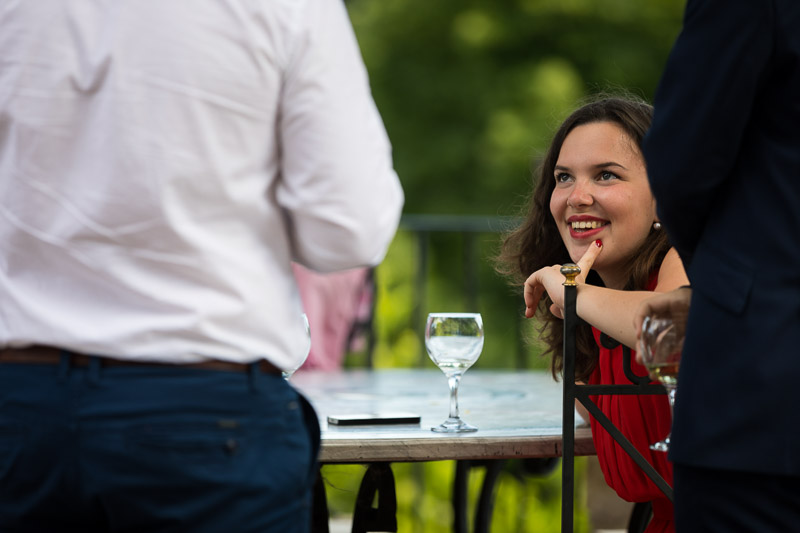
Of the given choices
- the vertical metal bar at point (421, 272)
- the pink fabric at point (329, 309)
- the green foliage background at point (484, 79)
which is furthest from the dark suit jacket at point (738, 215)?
the green foliage background at point (484, 79)

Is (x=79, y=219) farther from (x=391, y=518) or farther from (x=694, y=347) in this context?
(x=391, y=518)

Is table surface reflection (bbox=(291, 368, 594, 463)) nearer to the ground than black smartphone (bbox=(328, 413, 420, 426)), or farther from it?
nearer to the ground

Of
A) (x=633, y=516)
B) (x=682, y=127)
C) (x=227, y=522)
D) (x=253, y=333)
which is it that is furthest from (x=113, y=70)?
(x=633, y=516)

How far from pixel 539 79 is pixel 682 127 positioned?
26.8ft

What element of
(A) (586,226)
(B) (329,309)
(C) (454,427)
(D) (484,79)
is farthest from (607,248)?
(D) (484,79)

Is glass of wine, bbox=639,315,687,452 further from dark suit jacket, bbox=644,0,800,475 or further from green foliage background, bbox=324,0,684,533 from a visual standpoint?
green foliage background, bbox=324,0,684,533

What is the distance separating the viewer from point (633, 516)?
2602mm

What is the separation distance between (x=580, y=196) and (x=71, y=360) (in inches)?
50.7

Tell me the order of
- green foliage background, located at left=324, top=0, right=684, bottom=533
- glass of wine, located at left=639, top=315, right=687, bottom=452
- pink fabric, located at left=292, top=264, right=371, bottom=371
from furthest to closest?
green foliage background, located at left=324, top=0, right=684, bottom=533, pink fabric, located at left=292, top=264, right=371, bottom=371, glass of wine, located at left=639, top=315, right=687, bottom=452

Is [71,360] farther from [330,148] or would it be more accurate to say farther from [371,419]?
[371,419]

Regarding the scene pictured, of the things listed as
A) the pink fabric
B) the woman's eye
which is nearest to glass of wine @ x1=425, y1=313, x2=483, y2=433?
the woman's eye

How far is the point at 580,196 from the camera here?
2104 millimetres

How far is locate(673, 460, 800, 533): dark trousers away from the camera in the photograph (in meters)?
1.16

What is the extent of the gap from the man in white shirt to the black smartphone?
0.70 metres
